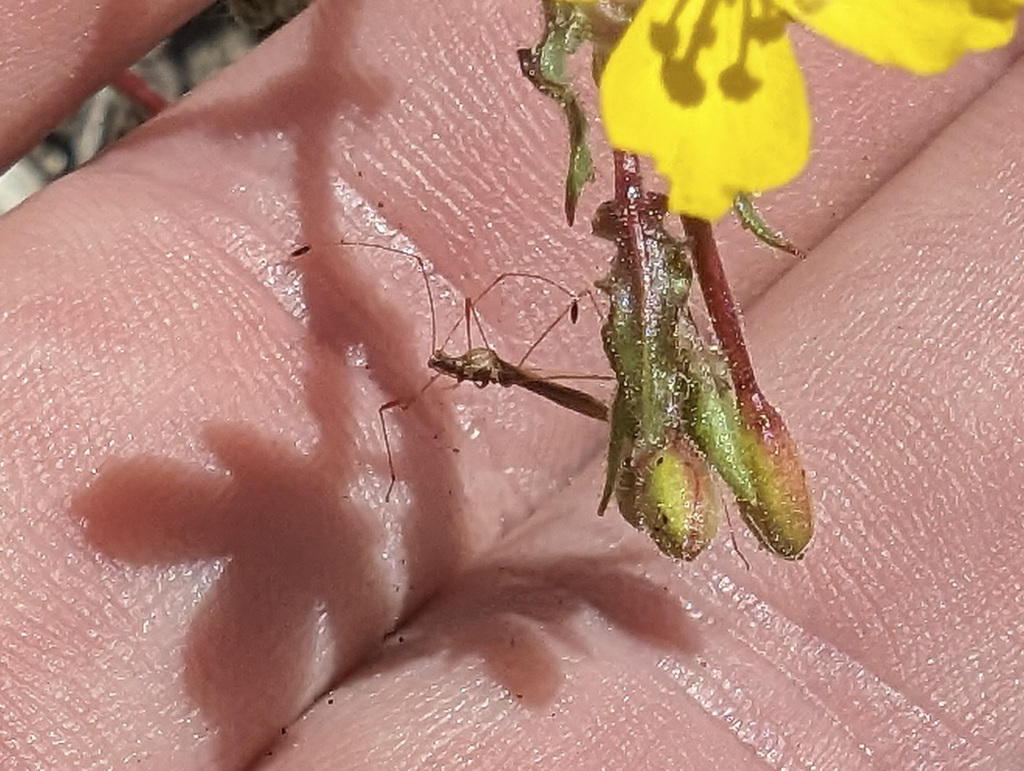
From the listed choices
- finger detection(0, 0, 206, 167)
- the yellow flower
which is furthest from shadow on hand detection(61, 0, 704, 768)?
the yellow flower

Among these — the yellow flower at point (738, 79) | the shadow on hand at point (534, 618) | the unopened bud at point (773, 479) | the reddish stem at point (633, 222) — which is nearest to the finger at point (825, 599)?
the shadow on hand at point (534, 618)

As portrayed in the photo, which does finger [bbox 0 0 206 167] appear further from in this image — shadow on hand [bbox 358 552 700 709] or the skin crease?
shadow on hand [bbox 358 552 700 709]

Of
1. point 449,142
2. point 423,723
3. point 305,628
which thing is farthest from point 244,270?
point 423,723

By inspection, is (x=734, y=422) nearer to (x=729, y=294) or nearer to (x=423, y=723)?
(x=729, y=294)

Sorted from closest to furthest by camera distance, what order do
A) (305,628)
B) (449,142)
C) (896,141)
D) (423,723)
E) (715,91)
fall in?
(715,91), (423,723), (305,628), (449,142), (896,141)

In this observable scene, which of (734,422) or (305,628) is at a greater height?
(734,422)

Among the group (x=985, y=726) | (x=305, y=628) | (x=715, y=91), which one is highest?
(x=715, y=91)
